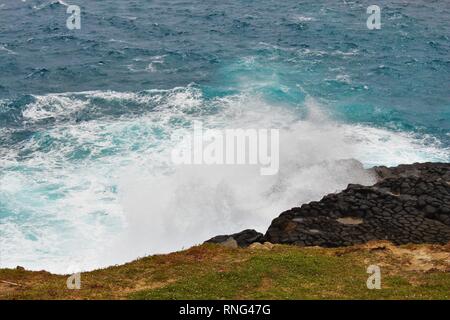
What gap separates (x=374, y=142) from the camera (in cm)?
6669

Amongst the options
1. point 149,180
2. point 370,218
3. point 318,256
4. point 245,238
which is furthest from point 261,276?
point 149,180

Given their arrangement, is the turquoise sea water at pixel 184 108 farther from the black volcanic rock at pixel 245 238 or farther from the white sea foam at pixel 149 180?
the black volcanic rock at pixel 245 238

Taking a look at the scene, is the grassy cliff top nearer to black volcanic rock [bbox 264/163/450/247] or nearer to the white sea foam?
black volcanic rock [bbox 264/163/450/247]

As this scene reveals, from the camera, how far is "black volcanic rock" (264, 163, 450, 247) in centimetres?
4112

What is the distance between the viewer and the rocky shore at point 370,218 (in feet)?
135

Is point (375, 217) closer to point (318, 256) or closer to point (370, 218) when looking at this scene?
point (370, 218)

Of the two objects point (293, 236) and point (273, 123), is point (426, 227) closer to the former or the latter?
point (293, 236)

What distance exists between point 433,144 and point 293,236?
32365 millimetres

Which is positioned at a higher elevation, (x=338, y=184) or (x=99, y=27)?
(x=99, y=27)

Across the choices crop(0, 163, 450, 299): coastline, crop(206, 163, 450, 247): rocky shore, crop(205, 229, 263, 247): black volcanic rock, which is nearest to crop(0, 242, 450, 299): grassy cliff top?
crop(0, 163, 450, 299): coastline

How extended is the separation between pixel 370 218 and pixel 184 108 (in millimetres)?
35111

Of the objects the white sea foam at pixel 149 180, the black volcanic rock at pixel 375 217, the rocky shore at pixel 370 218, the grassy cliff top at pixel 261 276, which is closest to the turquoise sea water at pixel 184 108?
the white sea foam at pixel 149 180
